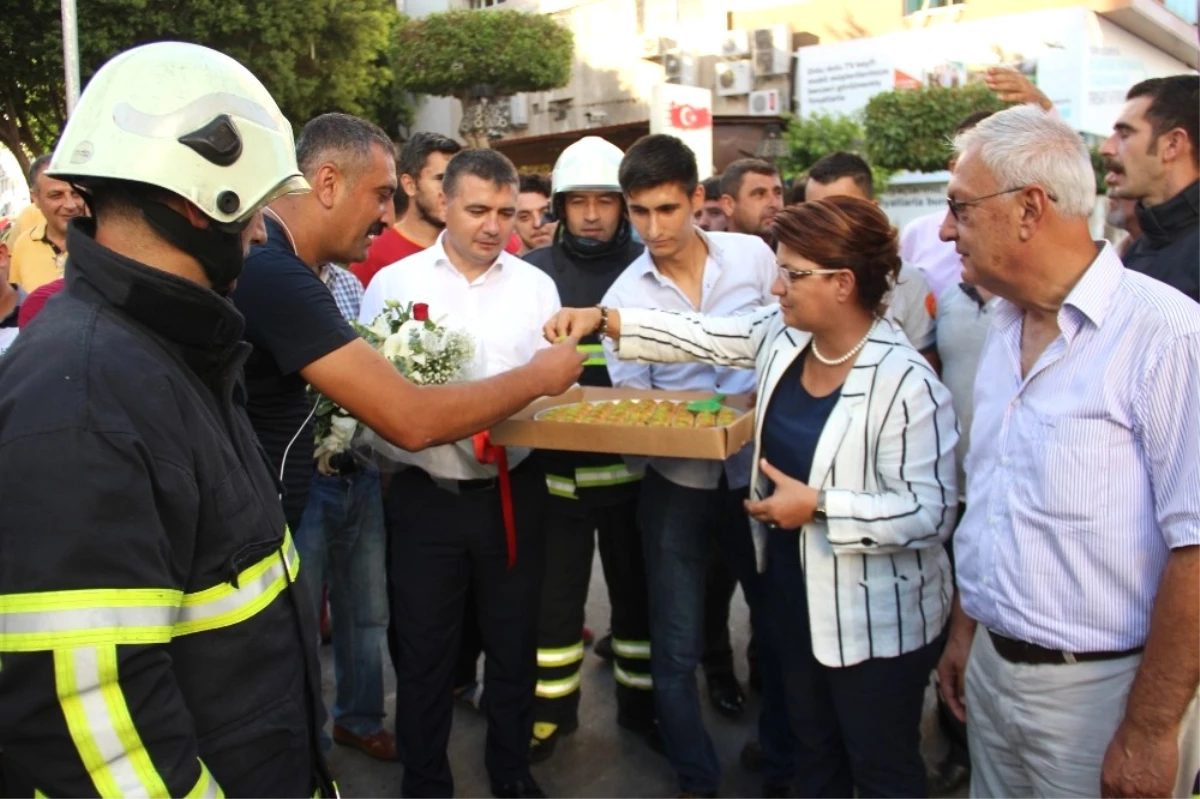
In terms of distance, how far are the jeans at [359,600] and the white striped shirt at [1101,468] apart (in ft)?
8.57

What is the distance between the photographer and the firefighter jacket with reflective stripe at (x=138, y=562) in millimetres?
1223

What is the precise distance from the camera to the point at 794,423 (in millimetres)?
2781

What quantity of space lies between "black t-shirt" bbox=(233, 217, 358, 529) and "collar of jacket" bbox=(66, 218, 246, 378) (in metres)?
0.88

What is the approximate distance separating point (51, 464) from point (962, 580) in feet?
6.65

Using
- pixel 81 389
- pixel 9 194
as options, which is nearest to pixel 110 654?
pixel 81 389

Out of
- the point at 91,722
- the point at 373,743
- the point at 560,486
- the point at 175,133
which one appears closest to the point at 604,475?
the point at 560,486

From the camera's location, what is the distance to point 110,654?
1.24 metres

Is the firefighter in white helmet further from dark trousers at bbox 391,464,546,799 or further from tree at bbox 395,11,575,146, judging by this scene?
tree at bbox 395,11,575,146

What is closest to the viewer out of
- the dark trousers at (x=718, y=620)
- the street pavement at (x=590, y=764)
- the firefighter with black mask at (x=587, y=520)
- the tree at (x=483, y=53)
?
the street pavement at (x=590, y=764)

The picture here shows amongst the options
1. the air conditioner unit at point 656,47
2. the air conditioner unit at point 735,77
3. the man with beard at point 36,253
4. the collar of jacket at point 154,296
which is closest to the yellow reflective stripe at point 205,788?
the collar of jacket at point 154,296

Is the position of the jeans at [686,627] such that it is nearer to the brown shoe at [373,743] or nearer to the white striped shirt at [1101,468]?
the brown shoe at [373,743]

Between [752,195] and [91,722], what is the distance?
550 cm

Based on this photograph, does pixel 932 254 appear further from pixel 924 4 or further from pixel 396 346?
pixel 924 4

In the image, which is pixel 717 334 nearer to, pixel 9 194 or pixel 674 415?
pixel 674 415
